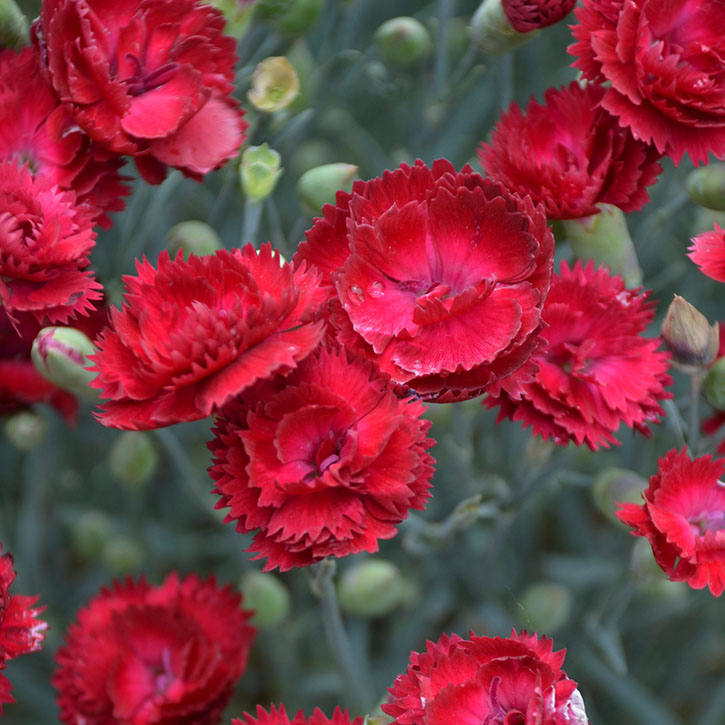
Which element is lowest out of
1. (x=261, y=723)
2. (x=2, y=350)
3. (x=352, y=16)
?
(x=261, y=723)

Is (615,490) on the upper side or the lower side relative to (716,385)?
lower

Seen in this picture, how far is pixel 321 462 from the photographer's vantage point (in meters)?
0.65

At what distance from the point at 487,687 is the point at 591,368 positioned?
275 millimetres

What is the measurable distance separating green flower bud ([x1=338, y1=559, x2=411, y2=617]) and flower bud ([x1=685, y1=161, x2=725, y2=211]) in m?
0.51

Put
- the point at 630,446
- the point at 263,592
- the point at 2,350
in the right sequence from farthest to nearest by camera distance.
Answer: the point at 630,446 < the point at 263,592 < the point at 2,350

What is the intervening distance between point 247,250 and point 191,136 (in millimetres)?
167

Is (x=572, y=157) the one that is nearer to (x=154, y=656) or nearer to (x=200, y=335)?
(x=200, y=335)

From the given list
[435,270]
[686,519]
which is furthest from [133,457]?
[686,519]

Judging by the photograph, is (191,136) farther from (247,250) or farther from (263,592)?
(263,592)

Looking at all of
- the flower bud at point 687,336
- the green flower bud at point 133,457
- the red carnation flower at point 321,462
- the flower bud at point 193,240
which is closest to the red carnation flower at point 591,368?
the flower bud at point 687,336

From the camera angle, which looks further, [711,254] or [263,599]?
[263,599]

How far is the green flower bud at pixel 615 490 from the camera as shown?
0.92 m

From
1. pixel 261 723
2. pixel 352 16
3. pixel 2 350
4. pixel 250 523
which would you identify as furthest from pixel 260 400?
pixel 352 16

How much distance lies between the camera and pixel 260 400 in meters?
0.63
